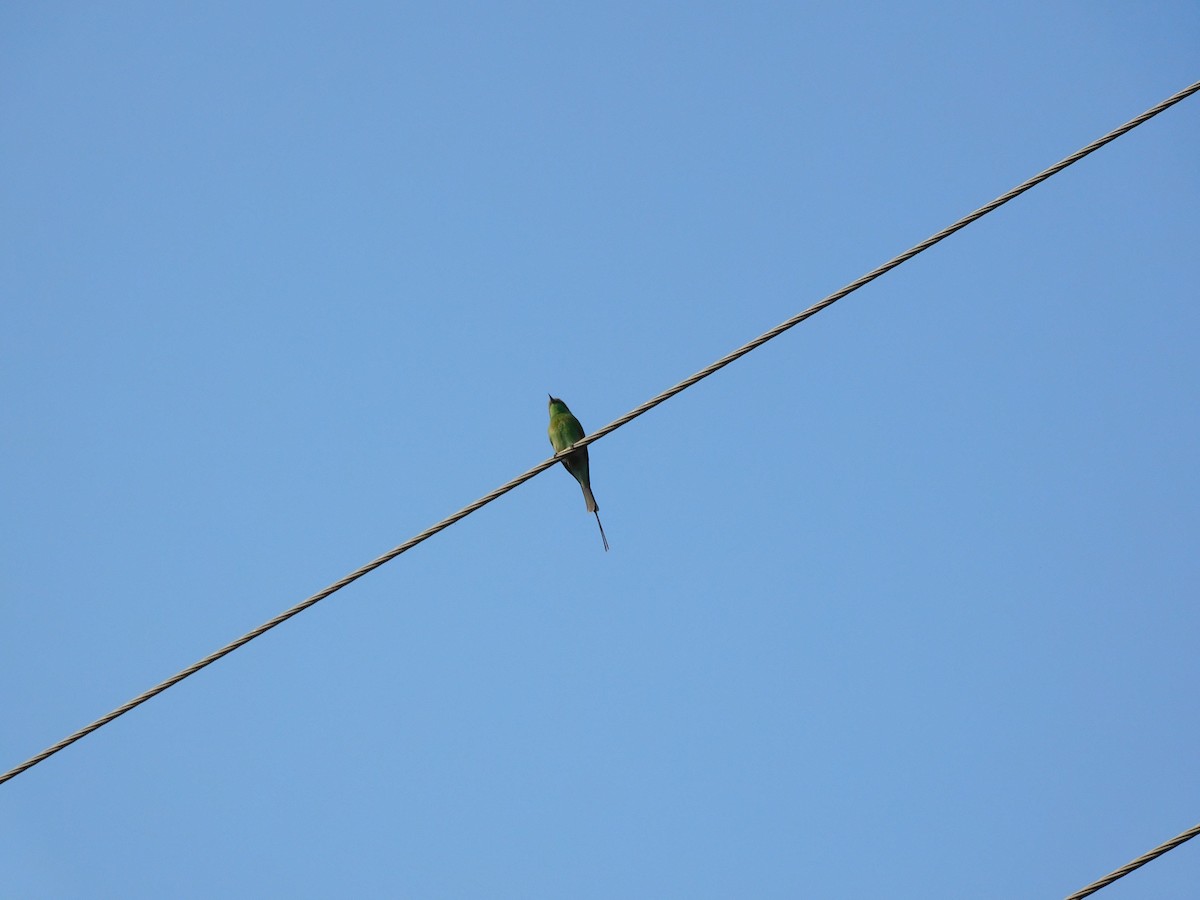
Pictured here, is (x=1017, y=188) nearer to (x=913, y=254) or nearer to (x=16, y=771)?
(x=913, y=254)

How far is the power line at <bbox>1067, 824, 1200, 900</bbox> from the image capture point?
106 inches

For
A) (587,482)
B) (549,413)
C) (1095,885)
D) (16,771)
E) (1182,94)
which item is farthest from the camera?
(549,413)

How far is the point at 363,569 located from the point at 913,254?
2.14m

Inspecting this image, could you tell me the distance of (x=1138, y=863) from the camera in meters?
2.74

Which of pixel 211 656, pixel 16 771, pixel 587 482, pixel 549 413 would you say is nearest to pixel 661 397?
pixel 211 656

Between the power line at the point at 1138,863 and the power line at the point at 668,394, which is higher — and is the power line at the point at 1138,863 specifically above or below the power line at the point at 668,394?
below

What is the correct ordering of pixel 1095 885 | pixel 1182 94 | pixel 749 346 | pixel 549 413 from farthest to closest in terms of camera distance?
pixel 549 413 → pixel 749 346 → pixel 1182 94 → pixel 1095 885

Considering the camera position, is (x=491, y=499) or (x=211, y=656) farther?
(x=491, y=499)

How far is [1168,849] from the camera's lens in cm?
274

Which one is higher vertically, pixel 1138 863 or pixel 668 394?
pixel 668 394

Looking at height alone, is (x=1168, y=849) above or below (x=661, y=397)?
below

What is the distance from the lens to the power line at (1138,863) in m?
2.71

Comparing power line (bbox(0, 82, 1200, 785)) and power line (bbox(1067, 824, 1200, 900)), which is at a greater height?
power line (bbox(0, 82, 1200, 785))

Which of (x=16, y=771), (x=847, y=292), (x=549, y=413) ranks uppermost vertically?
(x=549, y=413)
